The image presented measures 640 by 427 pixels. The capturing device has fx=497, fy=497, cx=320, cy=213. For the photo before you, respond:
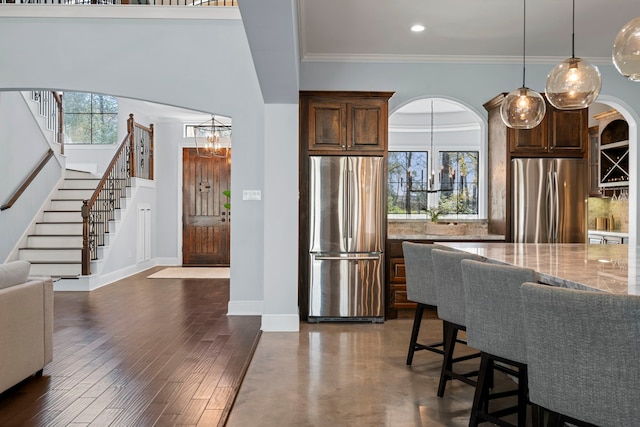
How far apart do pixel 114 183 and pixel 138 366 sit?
5.34 m

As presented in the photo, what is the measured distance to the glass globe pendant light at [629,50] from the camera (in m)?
2.50

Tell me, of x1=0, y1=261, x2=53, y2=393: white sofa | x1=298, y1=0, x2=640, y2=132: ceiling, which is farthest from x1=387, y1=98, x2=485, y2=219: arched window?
x1=0, y1=261, x2=53, y2=393: white sofa

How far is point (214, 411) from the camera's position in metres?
2.90

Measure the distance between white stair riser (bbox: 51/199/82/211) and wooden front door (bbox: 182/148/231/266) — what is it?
7.58 ft

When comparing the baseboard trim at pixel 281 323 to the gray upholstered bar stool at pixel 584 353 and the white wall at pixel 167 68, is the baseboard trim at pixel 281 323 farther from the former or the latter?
the gray upholstered bar stool at pixel 584 353

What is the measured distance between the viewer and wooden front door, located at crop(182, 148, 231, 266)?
9961 millimetres

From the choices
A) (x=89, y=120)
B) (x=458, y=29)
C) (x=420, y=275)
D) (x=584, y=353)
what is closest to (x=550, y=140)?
(x=458, y=29)

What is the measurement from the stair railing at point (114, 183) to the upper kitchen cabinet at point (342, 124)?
3.71m

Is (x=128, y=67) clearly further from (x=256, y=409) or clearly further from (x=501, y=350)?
(x=501, y=350)

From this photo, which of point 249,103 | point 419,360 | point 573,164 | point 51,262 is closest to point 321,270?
point 419,360

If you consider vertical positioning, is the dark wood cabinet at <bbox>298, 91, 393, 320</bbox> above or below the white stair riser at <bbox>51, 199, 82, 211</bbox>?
above

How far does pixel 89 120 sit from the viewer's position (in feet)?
30.9

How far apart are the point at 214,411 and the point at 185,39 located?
4215 millimetres

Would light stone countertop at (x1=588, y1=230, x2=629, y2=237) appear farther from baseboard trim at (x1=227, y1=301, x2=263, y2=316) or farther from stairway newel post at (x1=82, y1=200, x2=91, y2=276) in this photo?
stairway newel post at (x1=82, y1=200, x2=91, y2=276)
